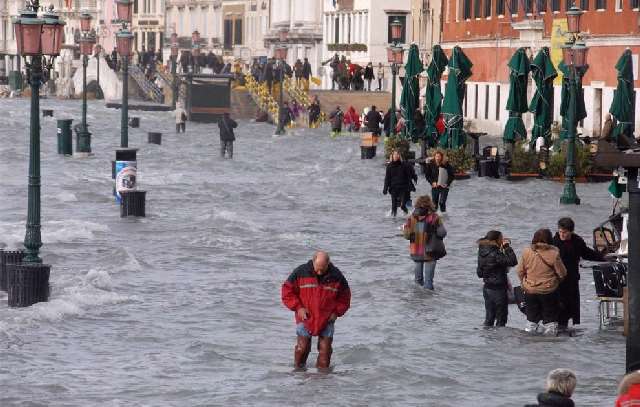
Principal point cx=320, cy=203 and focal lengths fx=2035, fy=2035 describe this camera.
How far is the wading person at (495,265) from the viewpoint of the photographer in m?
21.4

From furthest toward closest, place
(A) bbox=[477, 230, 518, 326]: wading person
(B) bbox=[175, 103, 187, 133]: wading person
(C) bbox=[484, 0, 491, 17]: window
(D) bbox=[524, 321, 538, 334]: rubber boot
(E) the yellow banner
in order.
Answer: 1. (B) bbox=[175, 103, 187, 133]: wading person
2. (C) bbox=[484, 0, 491, 17]: window
3. (E) the yellow banner
4. (D) bbox=[524, 321, 538, 334]: rubber boot
5. (A) bbox=[477, 230, 518, 326]: wading person

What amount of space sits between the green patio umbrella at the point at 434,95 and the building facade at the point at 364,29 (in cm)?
3937

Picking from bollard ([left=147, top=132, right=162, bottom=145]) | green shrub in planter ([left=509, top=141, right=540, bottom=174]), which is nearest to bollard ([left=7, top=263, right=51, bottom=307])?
green shrub in planter ([left=509, top=141, right=540, bottom=174])

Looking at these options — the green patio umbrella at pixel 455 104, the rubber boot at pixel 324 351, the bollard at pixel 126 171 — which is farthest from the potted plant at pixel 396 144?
the rubber boot at pixel 324 351

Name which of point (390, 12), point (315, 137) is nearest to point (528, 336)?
point (315, 137)

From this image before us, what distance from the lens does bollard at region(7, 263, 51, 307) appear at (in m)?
23.6

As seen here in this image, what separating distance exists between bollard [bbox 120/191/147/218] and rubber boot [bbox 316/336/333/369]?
1757 cm

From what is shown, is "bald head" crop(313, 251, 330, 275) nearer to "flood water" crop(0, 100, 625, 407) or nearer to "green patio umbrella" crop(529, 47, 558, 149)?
"flood water" crop(0, 100, 625, 407)

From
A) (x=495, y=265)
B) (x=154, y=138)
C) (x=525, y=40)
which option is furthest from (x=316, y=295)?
(x=154, y=138)

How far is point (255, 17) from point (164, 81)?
23.3m

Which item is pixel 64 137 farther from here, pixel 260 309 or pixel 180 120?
pixel 260 309

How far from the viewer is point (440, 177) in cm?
3694

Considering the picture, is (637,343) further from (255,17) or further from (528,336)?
(255,17)

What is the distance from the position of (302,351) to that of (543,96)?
89.8ft
